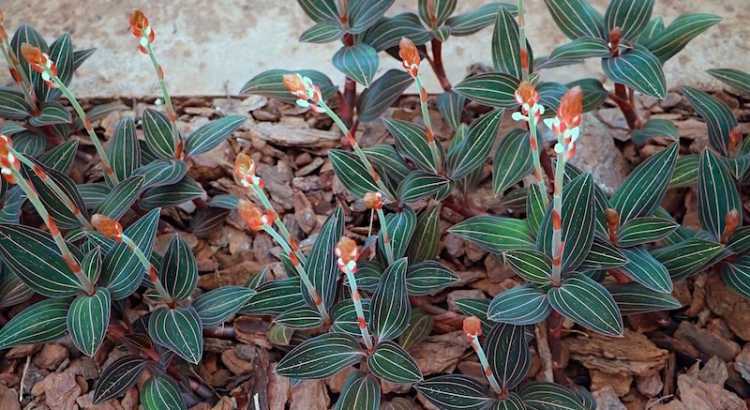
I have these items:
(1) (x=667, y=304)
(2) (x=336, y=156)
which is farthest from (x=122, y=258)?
(1) (x=667, y=304)

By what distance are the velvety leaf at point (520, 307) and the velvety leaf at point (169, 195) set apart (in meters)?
0.61

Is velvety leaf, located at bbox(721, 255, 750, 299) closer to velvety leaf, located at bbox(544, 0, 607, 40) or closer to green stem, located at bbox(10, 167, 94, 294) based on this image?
velvety leaf, located at bbox(544, 0, 607, 40)

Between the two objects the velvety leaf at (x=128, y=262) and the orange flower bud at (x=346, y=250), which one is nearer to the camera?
the orange flower bud at (x=346, y=250)

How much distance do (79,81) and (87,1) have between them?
30cm

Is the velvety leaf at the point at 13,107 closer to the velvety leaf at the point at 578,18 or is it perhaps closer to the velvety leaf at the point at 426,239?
the velvety leaf at the point at 426,239

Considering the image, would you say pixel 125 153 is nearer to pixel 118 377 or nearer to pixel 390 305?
pixel 118 377

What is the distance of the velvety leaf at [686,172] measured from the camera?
59.4 inches

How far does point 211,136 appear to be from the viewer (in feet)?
5.04

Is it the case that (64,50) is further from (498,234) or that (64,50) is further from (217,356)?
(498,234)

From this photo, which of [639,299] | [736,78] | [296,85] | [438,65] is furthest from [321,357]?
[736,78]

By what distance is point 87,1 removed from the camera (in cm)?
213

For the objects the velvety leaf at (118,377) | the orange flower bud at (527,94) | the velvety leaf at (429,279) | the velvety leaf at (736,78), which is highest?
the orange flower bud at (527,94)

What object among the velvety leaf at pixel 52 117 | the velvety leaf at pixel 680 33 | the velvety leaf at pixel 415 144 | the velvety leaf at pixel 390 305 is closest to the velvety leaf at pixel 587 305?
the velvety leaf at pixel 390 305

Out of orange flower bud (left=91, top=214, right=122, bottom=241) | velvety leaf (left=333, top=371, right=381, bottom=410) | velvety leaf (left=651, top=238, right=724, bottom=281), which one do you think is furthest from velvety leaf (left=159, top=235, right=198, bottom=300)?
velvety leaf (left=651, top=238, right=724, bottom=281)
